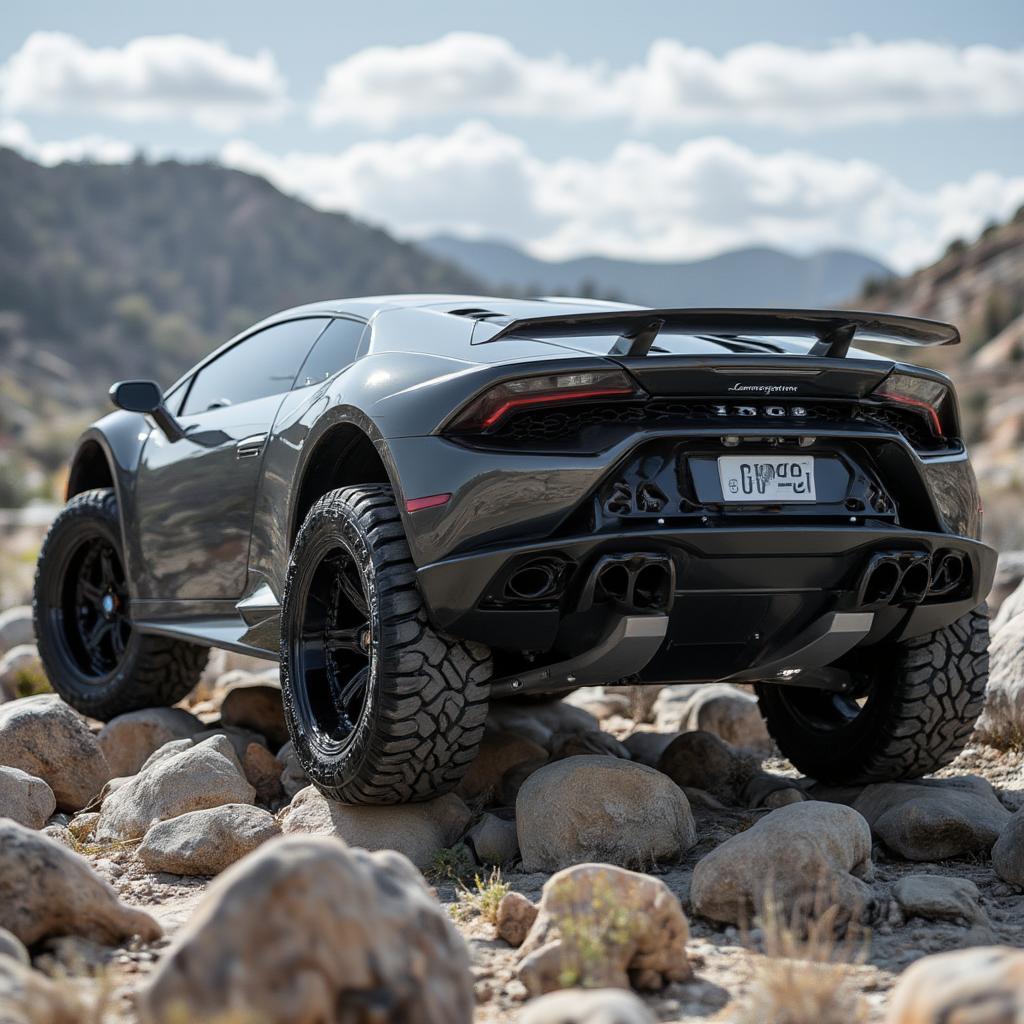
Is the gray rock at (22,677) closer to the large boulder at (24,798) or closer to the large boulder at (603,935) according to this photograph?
the large boulder at (24,798)

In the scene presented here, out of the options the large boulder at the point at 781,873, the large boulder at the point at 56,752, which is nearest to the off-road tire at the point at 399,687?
the large boulder at the point at 781,873

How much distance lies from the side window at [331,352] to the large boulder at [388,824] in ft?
5.00

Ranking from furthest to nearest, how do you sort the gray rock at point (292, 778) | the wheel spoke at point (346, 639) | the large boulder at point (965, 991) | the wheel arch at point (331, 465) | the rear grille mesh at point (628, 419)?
the gray rock at point (292, 778), the wheel arch at point (331, 465), the wheel spoke at point (346, 639), the rear grille mesh at point (628, 419), the large boulder at point (965, 991)

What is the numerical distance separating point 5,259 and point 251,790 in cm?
→ 8371

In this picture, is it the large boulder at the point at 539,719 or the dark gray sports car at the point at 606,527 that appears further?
the large boulder at the point at 539,719

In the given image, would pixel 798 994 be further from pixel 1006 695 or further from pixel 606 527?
pixel 1006 695

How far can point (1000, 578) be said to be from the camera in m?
9.27

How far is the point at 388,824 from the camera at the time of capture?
191 inches

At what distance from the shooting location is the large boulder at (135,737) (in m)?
6.34

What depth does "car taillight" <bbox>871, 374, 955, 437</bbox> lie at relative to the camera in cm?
472

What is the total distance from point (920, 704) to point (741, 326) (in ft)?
5.11

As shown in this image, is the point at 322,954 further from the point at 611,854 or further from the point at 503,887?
the point at 611,854

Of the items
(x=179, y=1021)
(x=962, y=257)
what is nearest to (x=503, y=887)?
(x=179, y=1021)

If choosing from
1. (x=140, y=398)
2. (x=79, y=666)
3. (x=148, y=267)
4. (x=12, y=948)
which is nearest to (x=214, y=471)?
(x=140, y=398)
